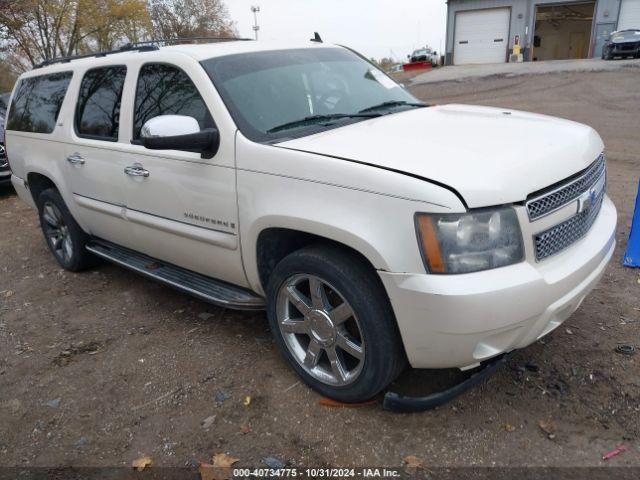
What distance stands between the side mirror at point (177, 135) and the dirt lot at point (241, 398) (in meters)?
1.36

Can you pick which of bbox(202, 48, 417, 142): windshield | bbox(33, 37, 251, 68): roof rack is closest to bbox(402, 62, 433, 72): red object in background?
bbox(33, 37, 251, 68): roof rack

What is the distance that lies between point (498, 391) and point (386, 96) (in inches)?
80.5

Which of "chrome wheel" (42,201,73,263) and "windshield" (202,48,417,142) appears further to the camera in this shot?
"chrome wheel" (42,201,73,263)

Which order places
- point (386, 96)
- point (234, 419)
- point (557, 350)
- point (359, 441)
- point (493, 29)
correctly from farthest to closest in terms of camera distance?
point (493, 29) → point (386, 96) → point (557, 350) → point (234, 419) → point (359, 441)

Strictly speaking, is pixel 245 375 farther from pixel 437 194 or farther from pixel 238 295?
pixel 437 194

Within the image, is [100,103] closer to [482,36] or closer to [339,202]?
[339,202]

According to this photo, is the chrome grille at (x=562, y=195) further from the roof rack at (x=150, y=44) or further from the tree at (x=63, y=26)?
the tree at (x=63, y=26)

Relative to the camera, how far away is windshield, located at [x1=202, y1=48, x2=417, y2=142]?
2992mm

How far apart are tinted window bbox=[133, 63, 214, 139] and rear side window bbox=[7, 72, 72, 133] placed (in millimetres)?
1246

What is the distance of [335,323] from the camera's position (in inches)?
104

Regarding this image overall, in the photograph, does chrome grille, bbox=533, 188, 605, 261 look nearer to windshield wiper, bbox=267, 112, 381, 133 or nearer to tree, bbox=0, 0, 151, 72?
windshield wiper, bbox=267, 112, 381, 133

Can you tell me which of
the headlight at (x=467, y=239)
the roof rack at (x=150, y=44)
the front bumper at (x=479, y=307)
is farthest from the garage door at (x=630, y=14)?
the headlight at (x=467, y=239)

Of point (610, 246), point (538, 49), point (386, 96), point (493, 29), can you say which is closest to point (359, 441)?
point (610, 246)

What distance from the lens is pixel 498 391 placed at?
2.84 metres
